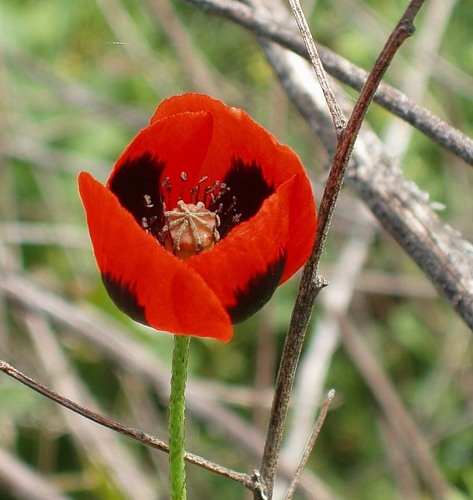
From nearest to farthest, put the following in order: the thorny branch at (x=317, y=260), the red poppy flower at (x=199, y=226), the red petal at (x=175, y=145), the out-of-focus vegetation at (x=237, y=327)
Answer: the thorny branch at (x=317, y=260) → the red poppy flower at (x=199, y=226) → the red petal at (x=175, y=145) → the out-of-focus vegetation at (x=237, y=327)

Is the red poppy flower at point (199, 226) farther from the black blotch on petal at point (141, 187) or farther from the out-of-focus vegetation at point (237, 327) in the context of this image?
the out-of-focus vegetation at point (237, 327)

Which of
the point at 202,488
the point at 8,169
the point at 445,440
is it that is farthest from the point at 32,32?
the point at 445,440

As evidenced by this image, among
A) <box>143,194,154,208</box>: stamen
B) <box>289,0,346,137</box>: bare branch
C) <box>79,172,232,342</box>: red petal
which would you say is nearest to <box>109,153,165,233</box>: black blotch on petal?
<box>143,194,154,208</box>: stamen

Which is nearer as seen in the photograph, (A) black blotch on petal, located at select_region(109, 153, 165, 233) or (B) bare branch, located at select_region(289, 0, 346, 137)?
(B) bare branch, located at select_region(289, 0, 346, 137)

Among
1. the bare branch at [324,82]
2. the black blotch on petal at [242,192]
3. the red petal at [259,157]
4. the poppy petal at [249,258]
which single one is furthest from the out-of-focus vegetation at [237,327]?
the bare branch at [324,82]

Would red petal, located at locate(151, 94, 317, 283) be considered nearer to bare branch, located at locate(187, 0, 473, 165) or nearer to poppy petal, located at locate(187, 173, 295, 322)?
poppy petal, located at locate(187, 173, 295, 322)

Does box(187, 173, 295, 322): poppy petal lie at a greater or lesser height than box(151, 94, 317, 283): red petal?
lesser
